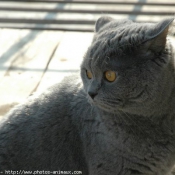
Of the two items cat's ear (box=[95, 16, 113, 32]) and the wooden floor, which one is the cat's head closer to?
cat's ear (box=[95, 16, 113, 32])

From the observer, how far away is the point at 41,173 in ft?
7.72

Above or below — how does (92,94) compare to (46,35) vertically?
above

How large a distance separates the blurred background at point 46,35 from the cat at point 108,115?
81 centimetres

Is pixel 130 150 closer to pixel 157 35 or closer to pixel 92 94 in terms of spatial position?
pixel 92 94

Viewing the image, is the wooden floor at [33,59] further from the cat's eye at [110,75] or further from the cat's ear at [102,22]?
the cat's eye at [110,75]

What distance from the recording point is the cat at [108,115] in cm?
195

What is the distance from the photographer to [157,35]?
1.84m

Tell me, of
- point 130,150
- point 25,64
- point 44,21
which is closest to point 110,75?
point 130,150

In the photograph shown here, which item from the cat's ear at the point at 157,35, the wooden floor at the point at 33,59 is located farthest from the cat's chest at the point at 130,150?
the wooden floor at the point at 33,59

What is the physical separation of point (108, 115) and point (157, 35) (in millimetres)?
524

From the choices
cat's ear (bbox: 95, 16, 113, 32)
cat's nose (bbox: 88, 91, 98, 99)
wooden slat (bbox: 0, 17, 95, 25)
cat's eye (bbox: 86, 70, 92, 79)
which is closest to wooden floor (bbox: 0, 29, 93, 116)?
wooden slat (bbox: 0, 17, 95, 25)

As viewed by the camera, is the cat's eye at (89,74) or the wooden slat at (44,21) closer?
the cat's eye at (89,74)

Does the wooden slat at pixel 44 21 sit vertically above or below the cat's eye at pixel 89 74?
below

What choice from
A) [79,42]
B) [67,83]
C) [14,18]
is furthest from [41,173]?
[14,18]
